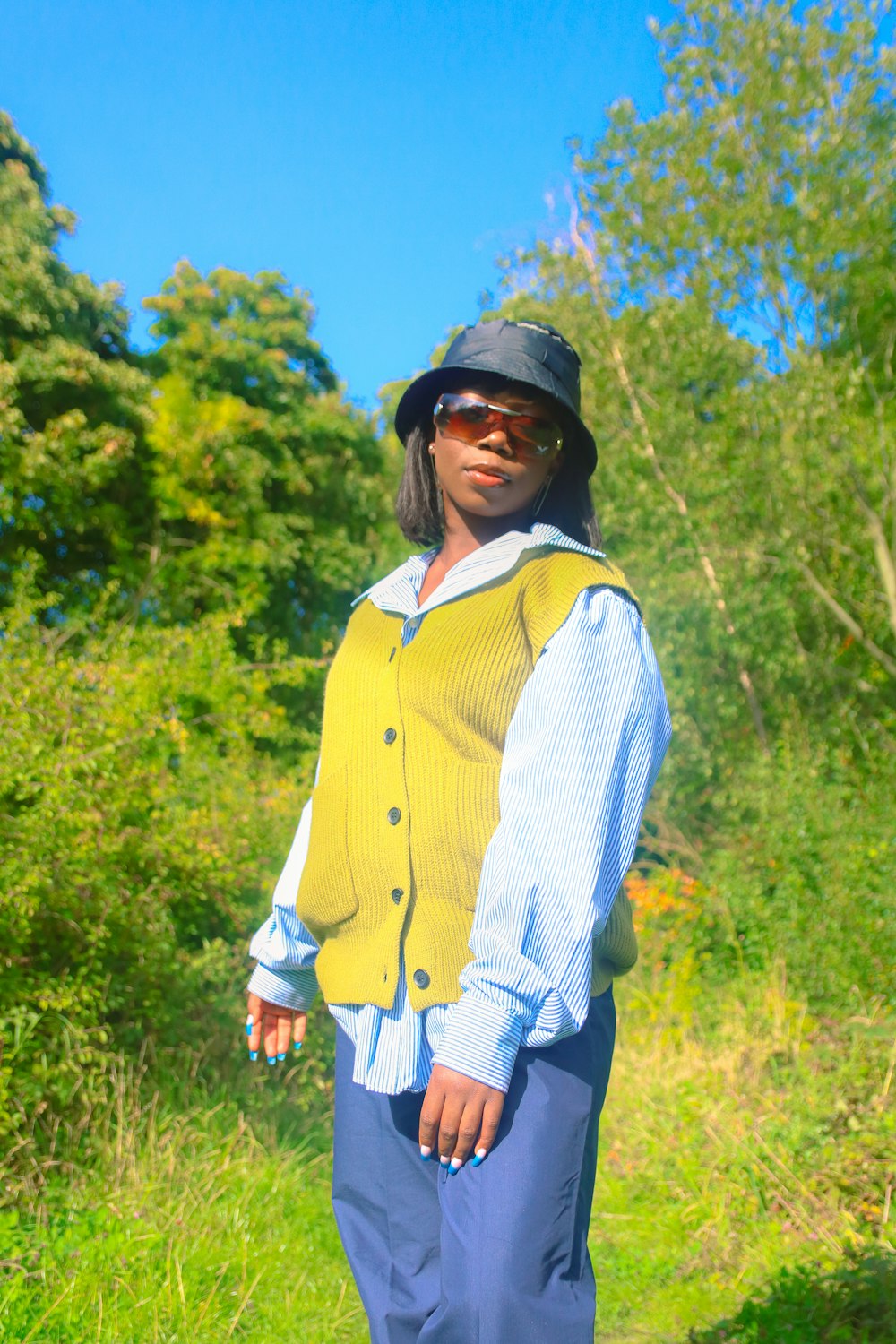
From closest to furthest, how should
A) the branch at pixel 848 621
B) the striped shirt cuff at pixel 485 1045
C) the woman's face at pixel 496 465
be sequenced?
the striped shirt cuff at pixel 485 1045 → the woman's face at pixel 496 465 → the branch at pixel 848 621

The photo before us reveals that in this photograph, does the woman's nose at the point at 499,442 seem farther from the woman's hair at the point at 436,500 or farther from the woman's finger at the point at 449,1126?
the woman's finger at the point at 449,1126

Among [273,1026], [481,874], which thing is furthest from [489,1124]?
[273,1026]

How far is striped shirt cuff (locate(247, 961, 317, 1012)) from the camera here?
6.43 ft

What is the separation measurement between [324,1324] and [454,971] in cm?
179

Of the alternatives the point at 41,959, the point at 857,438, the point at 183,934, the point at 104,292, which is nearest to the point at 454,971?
the point at 41,959

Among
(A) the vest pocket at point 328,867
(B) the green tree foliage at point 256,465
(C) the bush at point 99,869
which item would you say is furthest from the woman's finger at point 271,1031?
(B) the green tree foliage at point 256,465

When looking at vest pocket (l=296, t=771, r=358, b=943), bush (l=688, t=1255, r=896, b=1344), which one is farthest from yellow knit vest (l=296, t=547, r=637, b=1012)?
bush (l=688, t=1255, r=896, b=1344)

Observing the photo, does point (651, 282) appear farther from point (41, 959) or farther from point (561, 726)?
point (561, 726)

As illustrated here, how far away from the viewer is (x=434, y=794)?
1553 millimetres

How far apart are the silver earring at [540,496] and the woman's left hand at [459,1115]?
98 cm

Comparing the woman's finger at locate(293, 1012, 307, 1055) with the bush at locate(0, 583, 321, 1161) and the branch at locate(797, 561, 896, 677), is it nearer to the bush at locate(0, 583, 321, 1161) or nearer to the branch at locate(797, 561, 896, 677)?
the bush at locate(0, 583, 321, 1161)

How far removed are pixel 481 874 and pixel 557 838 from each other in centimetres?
13

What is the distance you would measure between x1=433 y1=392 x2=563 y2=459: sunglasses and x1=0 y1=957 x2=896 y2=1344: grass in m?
2.14

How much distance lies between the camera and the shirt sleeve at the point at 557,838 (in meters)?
1.34
